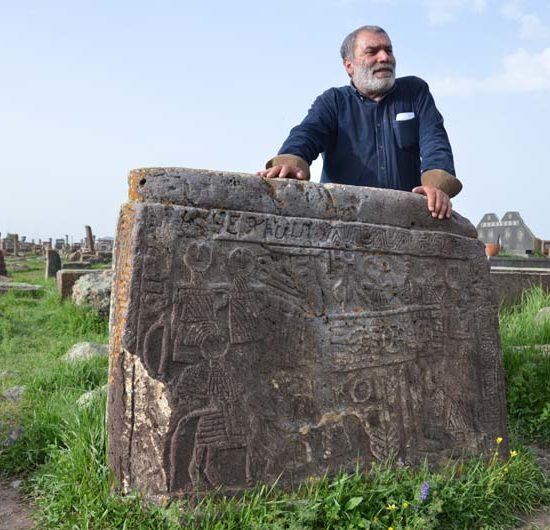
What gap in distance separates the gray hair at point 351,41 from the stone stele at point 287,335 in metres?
1.19

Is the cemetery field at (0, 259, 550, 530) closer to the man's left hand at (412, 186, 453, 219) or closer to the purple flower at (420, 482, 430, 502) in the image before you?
the purple flower at (420, 482, 430, 502)

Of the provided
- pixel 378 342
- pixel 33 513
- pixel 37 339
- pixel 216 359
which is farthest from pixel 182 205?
pixel 37 339

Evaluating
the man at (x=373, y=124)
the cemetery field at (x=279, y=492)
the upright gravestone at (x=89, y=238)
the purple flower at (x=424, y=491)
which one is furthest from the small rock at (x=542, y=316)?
the upright gravestone at (x=89, y=238)

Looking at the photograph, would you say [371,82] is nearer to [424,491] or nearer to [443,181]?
[443,181]

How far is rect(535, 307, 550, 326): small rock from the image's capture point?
5275mm

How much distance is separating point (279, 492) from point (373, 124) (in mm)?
2151

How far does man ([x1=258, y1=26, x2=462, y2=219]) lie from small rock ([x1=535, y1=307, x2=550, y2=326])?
2.32 metres

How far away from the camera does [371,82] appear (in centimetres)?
357

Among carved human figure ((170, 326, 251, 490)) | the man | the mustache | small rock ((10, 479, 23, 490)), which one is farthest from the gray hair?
small rock ((10, 479, 23, 490))

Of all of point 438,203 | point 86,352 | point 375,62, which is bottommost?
point 86,352

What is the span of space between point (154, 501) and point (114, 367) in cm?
54

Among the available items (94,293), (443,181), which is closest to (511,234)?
(94,293)

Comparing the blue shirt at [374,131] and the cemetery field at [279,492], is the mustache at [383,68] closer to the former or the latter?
the blue shirt at [374,131]

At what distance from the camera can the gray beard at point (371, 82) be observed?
3.54 metres
